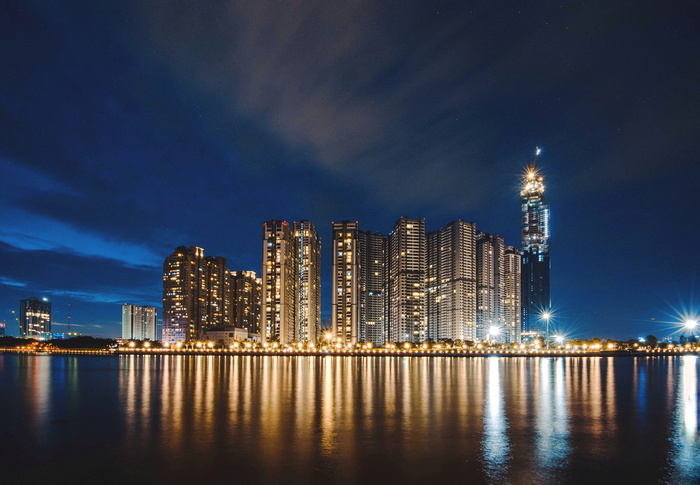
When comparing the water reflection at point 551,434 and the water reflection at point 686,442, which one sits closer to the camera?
the water reflection at point 686,442

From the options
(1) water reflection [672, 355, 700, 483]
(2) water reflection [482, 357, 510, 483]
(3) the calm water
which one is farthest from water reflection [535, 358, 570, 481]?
(1) water reflection [672, 355, 700, 483]

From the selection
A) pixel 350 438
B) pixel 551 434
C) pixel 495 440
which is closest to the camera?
pixel 495 440

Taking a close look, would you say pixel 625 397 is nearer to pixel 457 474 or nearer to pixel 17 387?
pixel 457 474

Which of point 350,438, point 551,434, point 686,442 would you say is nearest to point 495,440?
point 551,434

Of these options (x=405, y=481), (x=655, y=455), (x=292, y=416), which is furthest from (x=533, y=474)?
(x=292, y=416)

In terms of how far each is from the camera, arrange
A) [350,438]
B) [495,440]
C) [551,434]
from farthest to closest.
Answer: [551,434] → [350,438] → [495,440]

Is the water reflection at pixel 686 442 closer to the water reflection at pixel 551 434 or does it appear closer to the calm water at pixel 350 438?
the calm water at pixel 350 438

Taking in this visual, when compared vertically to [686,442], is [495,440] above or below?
above

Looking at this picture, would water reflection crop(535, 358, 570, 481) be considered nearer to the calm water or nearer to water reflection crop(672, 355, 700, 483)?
the calm water

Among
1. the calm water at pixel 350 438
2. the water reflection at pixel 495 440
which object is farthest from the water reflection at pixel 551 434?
the water reflection at pixel 495 440

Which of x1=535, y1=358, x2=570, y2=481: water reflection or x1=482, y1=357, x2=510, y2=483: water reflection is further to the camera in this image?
x1=535, y1=358, x2=570, y2=481: water reflection

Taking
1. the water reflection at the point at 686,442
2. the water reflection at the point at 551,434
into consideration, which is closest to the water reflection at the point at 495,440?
the water reflection at the point at 551,434

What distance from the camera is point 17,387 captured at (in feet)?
205

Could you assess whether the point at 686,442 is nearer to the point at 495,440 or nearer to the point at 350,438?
the point at 495,440
